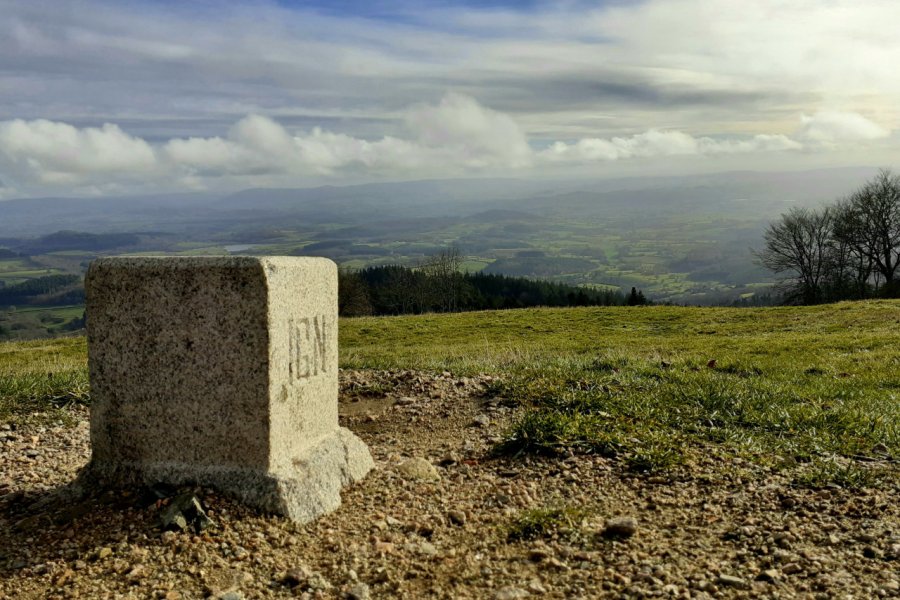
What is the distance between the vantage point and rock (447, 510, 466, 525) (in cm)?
537

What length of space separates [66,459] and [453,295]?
65.9 m

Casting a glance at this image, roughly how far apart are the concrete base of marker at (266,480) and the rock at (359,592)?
1.28 meters

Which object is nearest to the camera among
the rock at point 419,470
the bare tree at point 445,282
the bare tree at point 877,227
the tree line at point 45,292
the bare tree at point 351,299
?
the rock at point 419,470

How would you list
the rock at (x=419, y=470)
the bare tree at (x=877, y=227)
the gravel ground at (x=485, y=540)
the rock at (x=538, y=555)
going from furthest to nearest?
the bare tree at (x=877, y=227) < the rock at (x=419, y=470) < the rock at (x=538, y=555) < the gravel ground at (x=485, y=540)

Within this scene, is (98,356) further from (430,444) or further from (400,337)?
(400,337)

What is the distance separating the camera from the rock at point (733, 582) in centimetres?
421

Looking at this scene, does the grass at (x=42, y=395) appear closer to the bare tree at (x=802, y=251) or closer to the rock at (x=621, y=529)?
the rock at (x=621, y=529)

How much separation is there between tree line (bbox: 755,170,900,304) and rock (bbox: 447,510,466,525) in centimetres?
5292

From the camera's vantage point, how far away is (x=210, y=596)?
4.30 metres

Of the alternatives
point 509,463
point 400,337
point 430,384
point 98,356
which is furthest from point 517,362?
point 400,337

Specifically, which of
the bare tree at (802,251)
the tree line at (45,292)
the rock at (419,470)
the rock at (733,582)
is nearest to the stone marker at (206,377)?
the rock at (419,470)

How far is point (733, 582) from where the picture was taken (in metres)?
4.24

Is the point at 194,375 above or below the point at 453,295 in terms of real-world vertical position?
above

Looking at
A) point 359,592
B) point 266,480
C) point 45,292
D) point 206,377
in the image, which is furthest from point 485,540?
point 45,292
